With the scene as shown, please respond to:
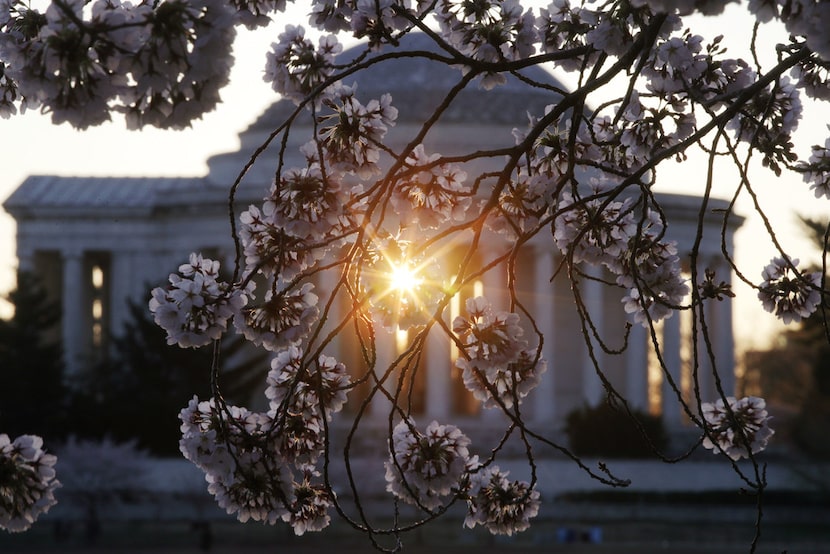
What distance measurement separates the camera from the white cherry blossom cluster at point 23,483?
11805mm

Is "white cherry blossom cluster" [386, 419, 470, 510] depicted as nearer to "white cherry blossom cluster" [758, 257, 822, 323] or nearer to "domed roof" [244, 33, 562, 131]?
"white cherry blossom cluster" [758, 257, 822, 323]

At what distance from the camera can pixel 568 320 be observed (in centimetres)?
10912

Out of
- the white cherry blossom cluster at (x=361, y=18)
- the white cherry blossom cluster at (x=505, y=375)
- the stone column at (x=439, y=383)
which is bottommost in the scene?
the white cherry blossom cluster at (x=505, y=375)

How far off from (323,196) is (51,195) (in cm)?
9364

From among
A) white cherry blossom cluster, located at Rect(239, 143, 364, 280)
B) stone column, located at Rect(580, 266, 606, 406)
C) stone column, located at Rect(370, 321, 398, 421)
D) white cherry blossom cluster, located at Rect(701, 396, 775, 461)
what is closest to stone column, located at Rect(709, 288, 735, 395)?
stone column, located at Rect(580, 266, 606, 406)

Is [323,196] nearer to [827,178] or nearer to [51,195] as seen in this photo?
[827,178]

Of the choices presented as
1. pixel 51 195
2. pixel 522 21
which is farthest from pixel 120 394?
pixel 522 21

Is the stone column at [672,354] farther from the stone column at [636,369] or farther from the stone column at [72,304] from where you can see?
the stone column at [72,304]

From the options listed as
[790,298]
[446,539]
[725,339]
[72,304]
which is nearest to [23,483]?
[790,298]

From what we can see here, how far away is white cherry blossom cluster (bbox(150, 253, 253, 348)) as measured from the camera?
37.0 ft

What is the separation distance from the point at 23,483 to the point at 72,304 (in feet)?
298

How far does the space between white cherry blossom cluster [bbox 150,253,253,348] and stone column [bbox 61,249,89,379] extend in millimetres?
90500

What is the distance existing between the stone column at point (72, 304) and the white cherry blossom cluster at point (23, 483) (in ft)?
294

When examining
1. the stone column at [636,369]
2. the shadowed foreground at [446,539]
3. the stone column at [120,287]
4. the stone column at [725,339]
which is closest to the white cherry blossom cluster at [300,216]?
the shadowed foreground at [446,539]
